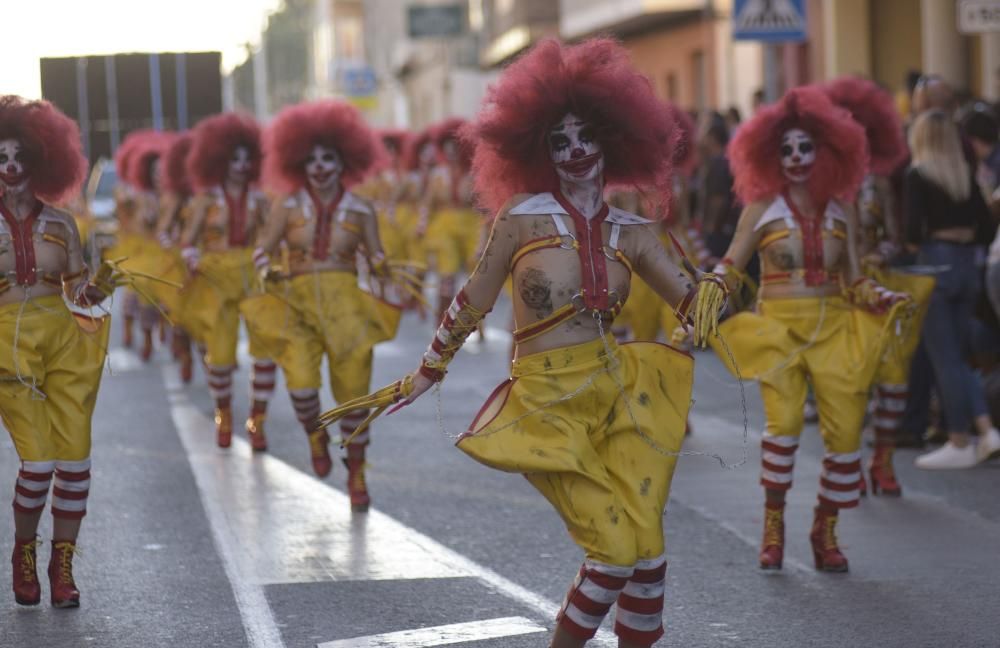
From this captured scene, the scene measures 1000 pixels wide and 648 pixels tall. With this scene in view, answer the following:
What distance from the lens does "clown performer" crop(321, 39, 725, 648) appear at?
6414mm

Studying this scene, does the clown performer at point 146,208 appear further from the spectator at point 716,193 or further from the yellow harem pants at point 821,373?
the yellow harem pants at point 821,373

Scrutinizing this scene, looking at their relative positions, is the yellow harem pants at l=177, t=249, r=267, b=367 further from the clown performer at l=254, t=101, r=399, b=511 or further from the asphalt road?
the clown performer at l=254, t=101, r=399, b=511

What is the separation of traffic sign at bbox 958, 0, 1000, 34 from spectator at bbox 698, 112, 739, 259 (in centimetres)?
191

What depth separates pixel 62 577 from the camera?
809cm

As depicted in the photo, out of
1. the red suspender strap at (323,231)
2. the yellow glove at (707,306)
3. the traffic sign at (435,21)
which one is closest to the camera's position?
the yellow glove at (707,306)

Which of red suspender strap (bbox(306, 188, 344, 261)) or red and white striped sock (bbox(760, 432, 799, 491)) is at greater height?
red suspender strap (bbox(306, 188, 344, 261))

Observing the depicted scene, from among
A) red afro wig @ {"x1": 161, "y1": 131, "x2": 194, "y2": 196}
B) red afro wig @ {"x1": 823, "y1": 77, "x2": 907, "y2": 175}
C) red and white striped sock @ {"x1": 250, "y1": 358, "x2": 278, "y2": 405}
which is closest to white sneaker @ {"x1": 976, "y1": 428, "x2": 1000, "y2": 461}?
red afro wig @ {"x1": 823, "y1": 77, "x2": 907, "y2": 175}

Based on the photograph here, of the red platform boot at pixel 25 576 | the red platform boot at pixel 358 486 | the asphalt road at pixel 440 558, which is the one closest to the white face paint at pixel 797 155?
the asphalt road at pixel 440 558

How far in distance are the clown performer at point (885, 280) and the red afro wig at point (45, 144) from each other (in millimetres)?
3957

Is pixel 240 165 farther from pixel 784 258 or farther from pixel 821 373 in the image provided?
pixel 821 373

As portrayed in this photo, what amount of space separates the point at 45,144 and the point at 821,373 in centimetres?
350

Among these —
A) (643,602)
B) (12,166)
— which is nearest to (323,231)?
(12,166)

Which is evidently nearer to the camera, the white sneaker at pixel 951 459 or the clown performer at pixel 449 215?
the white sneaker at pixel 951 459

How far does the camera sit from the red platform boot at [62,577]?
8.07m
